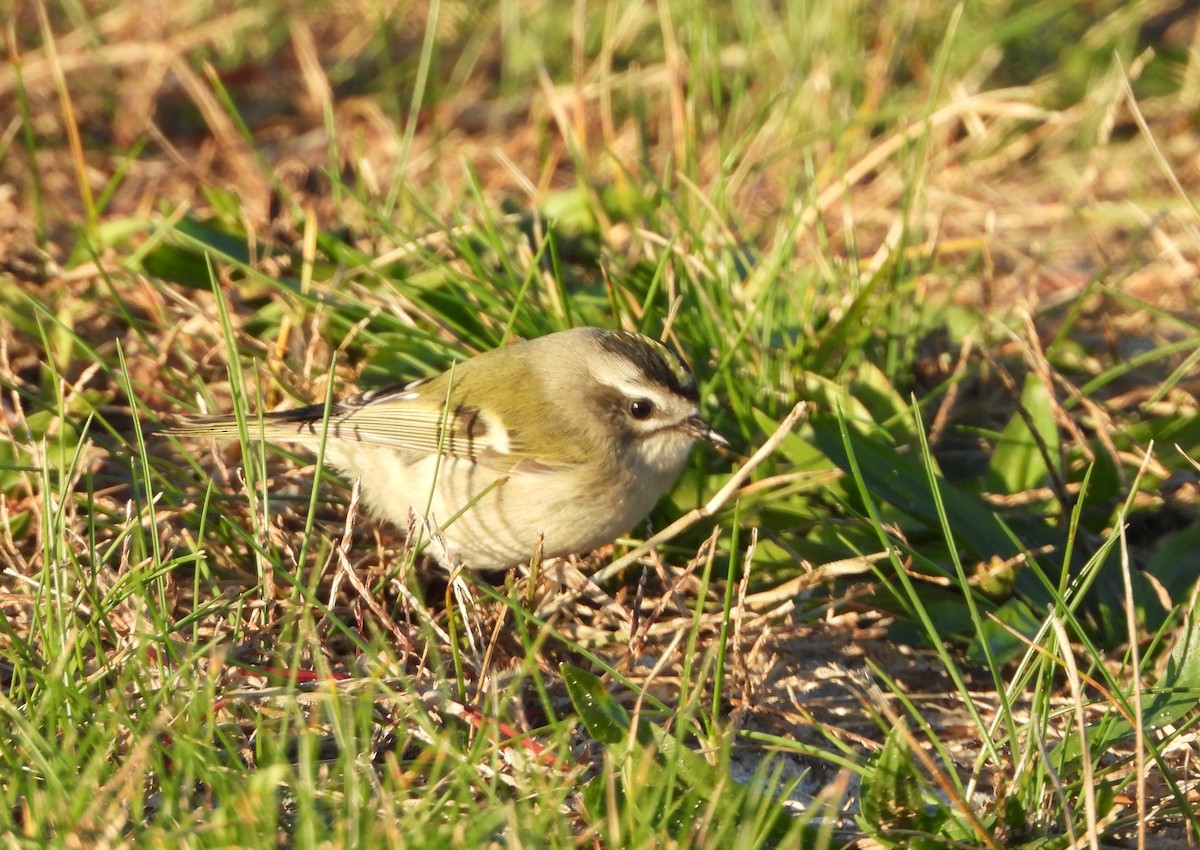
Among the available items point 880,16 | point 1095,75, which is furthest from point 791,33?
point 1095,75

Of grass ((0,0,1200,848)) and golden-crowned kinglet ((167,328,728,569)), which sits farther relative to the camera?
golden-crowned kinglet ((167,328,728,569))

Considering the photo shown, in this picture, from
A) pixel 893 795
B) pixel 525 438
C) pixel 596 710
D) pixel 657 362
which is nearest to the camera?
pixel 893 795

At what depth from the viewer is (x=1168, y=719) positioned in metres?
2.49

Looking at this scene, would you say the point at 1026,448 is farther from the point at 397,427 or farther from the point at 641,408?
the point at 397,427

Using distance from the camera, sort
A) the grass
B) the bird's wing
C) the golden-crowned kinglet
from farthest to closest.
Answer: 1. the bird's wing
2. the golden-crowned kinglet
3. the grass

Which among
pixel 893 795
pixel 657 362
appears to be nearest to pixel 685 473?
pixel 657 362

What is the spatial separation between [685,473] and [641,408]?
0.84 feet

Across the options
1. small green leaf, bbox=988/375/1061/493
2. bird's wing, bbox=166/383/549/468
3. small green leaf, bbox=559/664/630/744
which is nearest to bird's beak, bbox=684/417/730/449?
bird's wing, bbox=166/383/549/468

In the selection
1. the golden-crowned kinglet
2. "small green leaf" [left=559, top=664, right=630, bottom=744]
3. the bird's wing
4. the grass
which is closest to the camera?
Result: the grass

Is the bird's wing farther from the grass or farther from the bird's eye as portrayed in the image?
the bird's eye

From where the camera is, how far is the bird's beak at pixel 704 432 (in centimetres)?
316

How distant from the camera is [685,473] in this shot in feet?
11.2

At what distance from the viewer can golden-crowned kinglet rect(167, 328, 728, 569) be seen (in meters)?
3.14

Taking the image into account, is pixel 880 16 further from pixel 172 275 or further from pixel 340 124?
pixel 172 275
